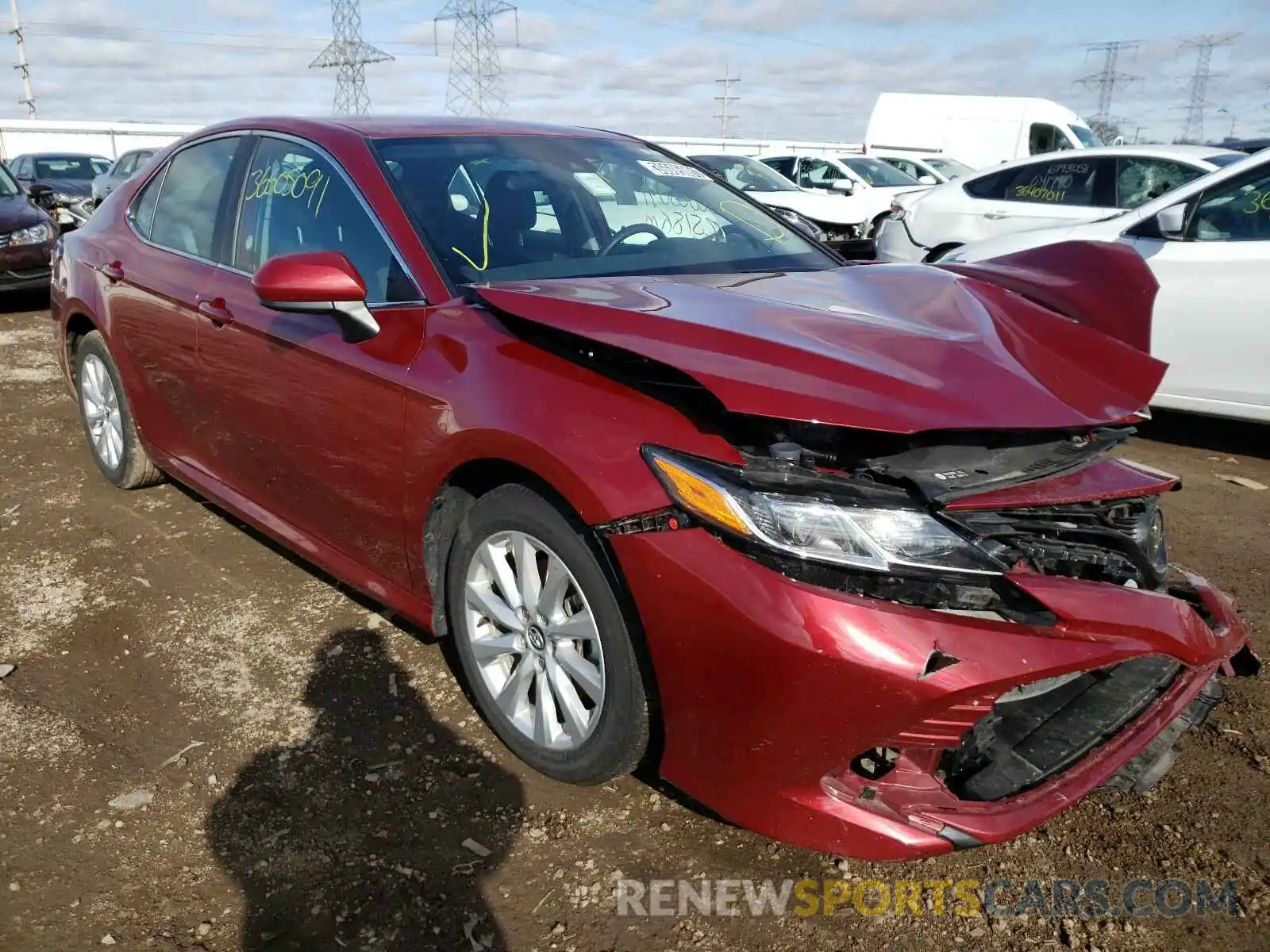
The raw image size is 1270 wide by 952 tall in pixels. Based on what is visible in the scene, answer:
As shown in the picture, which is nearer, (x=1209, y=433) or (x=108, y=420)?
(x=108, y=420)

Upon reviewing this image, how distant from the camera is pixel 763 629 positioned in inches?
71.6

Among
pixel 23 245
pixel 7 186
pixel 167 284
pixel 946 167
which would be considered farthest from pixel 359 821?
pixel 946 167

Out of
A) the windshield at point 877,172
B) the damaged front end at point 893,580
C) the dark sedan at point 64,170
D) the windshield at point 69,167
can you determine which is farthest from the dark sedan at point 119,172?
the damaged front end at point 893,580

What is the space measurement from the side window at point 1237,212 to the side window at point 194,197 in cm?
472

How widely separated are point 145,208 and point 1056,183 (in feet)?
22.2

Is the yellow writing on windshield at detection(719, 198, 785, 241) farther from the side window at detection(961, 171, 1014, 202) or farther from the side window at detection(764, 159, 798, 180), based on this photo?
the side window at detection(764, 159, 798, 180)

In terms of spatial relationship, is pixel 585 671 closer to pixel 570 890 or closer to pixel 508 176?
pixel 570 890

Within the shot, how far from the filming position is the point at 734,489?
6.21 ft

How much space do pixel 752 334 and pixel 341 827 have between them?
1.48 metres

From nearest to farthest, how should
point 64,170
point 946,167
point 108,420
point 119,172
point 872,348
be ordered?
point 872,348
point 108,420
point 119,172
point 946,167
point 64,170

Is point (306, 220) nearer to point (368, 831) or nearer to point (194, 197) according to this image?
point (194, 197)

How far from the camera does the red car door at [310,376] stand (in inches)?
103

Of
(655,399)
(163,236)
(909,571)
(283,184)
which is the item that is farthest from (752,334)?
(163,236)

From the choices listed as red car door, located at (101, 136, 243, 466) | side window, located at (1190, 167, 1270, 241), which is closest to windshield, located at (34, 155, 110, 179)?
red car door, located at (101, 136, 243, 466)
